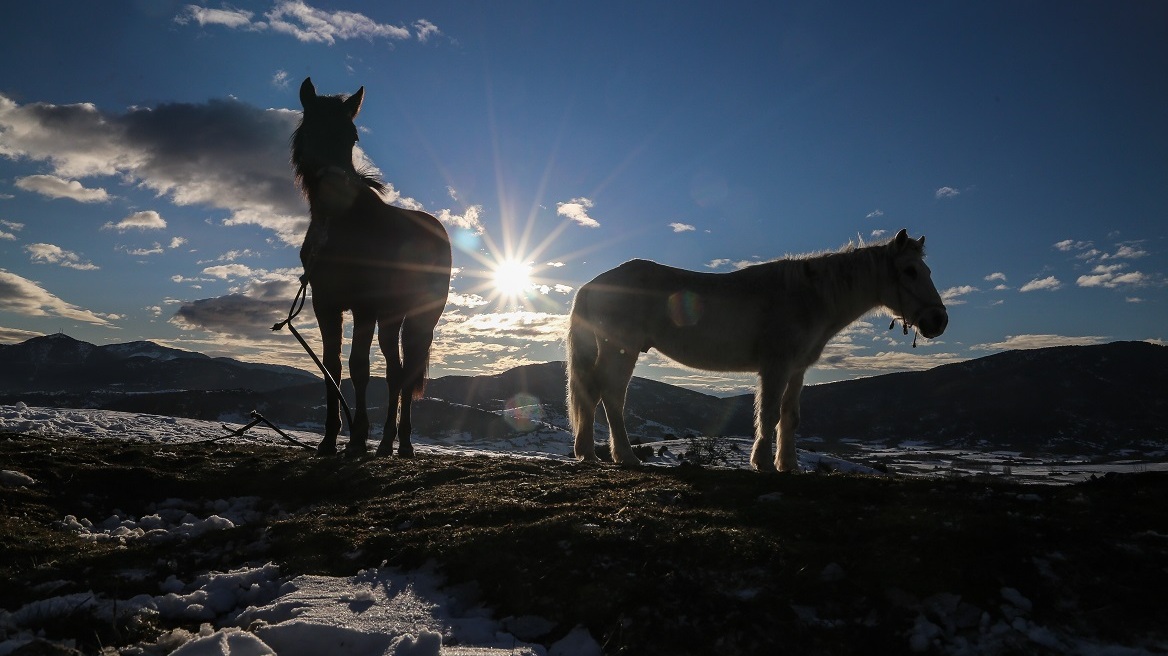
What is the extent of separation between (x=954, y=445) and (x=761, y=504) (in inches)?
6413

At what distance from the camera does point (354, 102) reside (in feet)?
32.4

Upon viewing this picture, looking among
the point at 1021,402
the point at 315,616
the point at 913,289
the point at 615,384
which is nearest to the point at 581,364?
the point at 615,384

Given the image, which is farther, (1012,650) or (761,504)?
(761,504)

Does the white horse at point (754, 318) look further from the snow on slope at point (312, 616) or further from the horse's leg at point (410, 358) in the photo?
the snow on slope at point (312, 616)

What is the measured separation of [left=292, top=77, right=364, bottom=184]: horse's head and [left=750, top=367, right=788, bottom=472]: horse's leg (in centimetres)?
761

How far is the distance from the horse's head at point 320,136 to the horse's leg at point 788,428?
8.20 metres

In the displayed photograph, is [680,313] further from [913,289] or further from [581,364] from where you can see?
[913,289]

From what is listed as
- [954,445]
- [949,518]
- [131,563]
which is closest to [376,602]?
[131,563]

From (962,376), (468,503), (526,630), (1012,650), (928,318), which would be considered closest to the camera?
(1012,650)

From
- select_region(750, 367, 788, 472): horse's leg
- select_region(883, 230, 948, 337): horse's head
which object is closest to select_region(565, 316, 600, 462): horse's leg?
select_region(750, 367, 788, 472): horse's leg

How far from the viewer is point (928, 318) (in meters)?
9.04

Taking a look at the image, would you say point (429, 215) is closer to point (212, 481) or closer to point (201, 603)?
point (212, 481)

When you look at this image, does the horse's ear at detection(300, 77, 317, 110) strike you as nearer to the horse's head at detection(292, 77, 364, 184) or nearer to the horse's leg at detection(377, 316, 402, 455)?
the horse's head at detection(292, 77, 364, 184)

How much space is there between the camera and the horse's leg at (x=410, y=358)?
1042 centimetres
